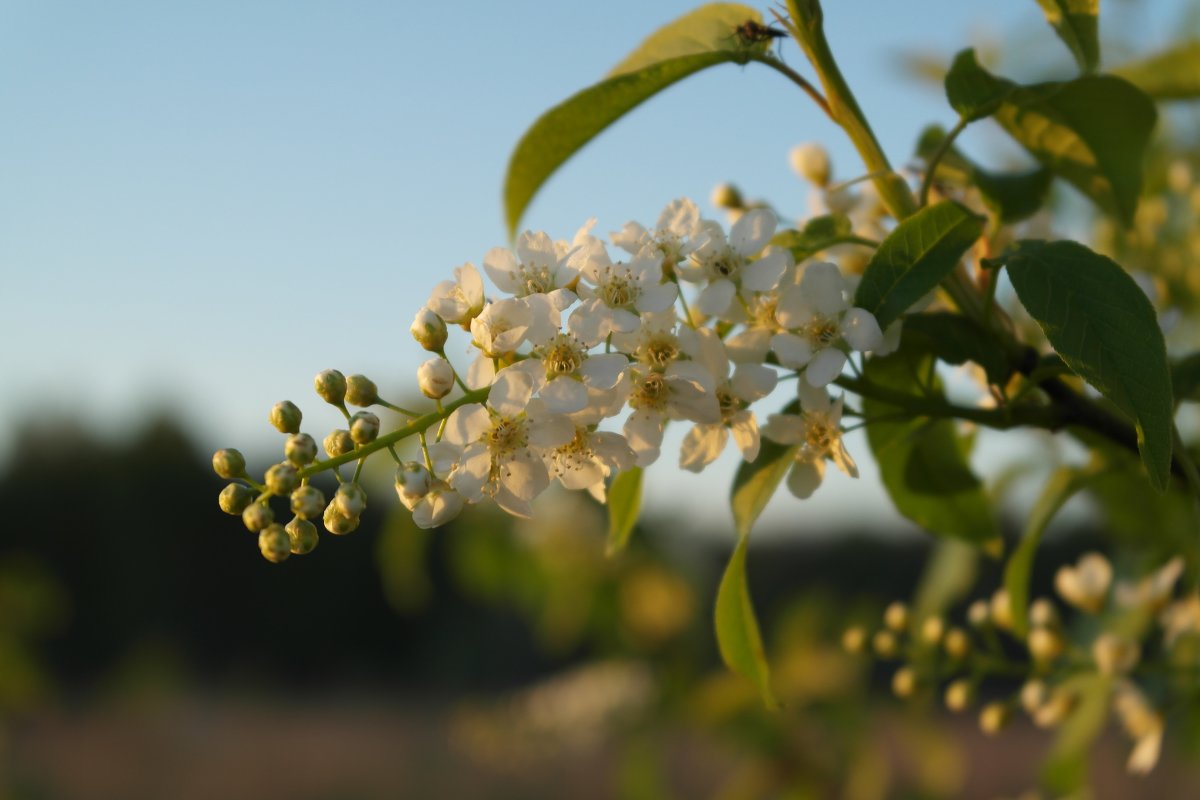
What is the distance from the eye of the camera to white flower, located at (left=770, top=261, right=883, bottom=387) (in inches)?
29.5

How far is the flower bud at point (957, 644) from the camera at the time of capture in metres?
1.41

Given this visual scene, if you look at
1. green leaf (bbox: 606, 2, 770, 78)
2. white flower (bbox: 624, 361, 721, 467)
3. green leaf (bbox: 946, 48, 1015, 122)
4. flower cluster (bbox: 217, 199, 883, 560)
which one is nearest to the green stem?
flower cluster (bbox: 217, 199, 883, 560)

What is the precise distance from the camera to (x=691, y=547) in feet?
12.8

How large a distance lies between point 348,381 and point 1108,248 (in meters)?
1.26

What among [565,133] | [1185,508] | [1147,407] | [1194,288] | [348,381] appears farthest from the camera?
[1194,288]

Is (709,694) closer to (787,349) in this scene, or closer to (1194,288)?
(1194,288)

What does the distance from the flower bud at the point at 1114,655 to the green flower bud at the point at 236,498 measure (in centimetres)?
97

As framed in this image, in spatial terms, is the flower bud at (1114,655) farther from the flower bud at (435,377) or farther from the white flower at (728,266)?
the flower bud at (435,377)

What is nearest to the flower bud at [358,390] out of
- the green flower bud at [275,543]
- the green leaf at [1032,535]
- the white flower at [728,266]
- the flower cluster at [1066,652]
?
the green flower bud at [275,543]

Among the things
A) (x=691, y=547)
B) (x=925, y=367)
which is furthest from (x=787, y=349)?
(x=691, y=547)

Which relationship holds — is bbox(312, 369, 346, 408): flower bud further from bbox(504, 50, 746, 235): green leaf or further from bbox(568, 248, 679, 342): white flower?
bbox(504, 50, 746, 235): green leaf

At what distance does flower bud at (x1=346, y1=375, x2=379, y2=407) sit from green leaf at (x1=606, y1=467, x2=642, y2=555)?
25 cm

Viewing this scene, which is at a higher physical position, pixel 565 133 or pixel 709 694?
pixel 565 133

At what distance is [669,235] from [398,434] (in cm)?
24
